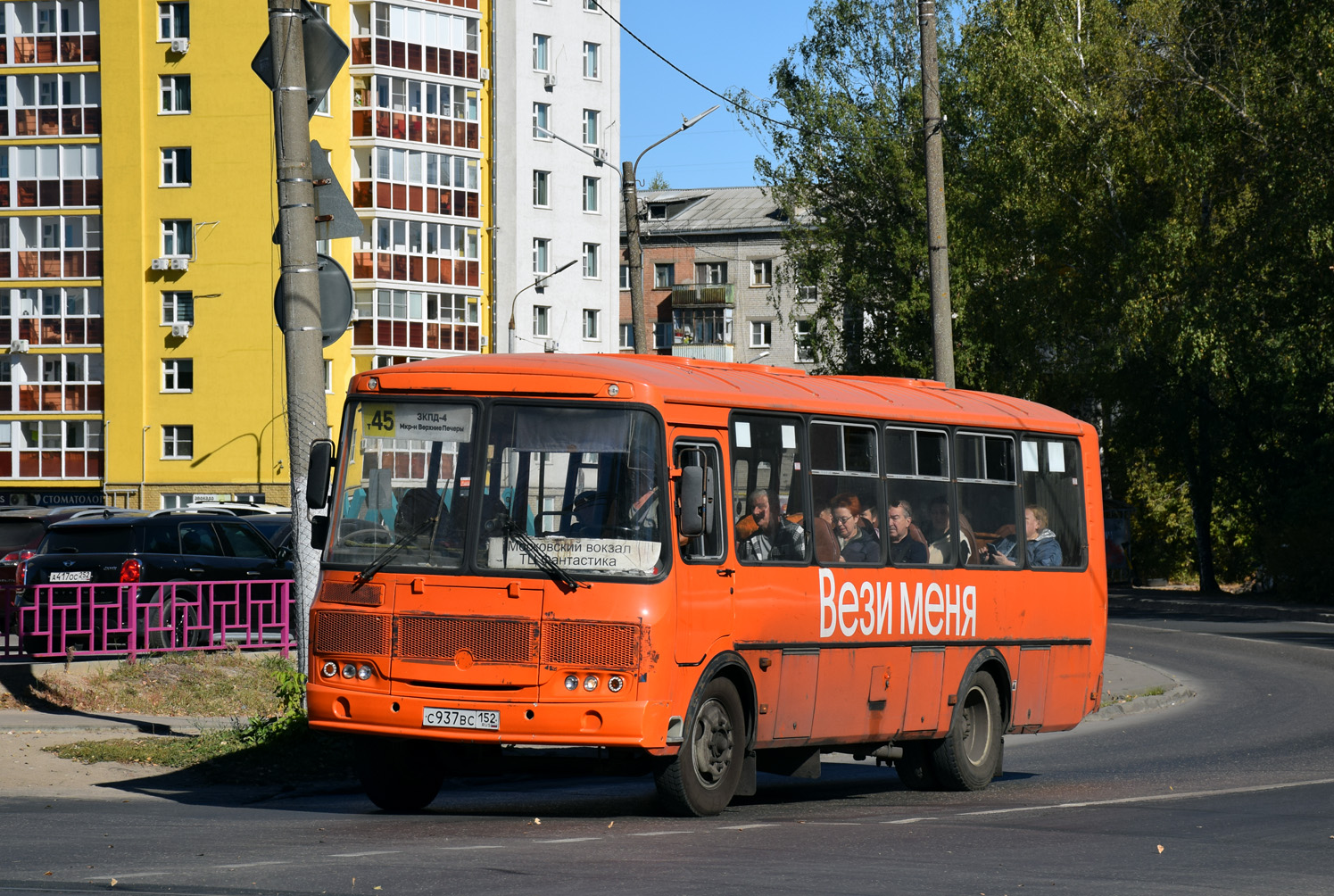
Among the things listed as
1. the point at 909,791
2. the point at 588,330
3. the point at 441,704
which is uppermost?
the point at 588,330

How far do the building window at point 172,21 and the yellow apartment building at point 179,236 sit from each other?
0.24ft

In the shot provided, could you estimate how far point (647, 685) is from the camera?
1051 centimetres

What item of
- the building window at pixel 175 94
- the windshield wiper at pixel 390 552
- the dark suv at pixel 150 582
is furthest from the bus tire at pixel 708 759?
the building window at pixel 175 94

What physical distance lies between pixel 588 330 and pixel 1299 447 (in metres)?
45.0

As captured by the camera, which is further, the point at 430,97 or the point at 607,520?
the point at 430,97

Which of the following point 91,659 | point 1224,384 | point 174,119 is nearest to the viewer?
point 91,659

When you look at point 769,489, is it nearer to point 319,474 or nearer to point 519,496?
point 519,496

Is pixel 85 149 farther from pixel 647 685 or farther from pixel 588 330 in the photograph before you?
pixel 647 685

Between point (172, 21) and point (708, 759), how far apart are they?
6281cm

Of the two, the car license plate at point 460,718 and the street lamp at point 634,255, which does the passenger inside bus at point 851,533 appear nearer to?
the car license plate at point 460,718

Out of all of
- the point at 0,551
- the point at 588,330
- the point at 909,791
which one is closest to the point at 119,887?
the point at 909,791

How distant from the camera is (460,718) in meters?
10.6

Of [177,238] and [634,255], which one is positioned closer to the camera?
[634,255]

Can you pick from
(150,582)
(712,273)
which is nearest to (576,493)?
(150,582)
